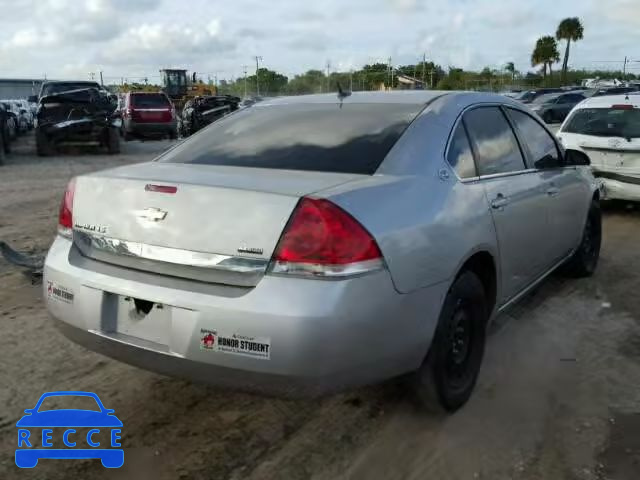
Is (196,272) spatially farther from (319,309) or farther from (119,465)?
(119,465)

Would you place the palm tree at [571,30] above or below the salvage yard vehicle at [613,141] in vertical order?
above

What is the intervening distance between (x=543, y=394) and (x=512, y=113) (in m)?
1.85

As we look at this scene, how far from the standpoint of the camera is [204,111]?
22344 mm

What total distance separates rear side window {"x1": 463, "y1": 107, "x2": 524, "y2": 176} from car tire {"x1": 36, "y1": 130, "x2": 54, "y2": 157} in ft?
48.8

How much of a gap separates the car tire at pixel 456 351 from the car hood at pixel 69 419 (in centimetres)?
153

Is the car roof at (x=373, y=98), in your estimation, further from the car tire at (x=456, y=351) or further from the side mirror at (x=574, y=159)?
the side mirror at (x=574, y=159)

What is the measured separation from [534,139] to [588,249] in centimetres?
161

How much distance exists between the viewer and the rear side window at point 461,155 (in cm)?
317

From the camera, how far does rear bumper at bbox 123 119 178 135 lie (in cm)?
2123

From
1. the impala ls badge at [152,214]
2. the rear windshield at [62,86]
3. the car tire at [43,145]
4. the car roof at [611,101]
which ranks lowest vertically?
the car tire at [43,145]

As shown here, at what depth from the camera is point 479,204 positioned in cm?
321

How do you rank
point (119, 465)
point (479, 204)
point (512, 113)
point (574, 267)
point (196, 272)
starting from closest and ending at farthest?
point (196, 272)
point (119, 465)
point (479, 204)
point (512, 113)
point (574, 267)

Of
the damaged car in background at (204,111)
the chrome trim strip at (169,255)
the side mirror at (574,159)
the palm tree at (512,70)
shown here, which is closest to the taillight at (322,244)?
the chrome trim strip at (169,255)

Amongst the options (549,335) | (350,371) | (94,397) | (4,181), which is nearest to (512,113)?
(549,335)
